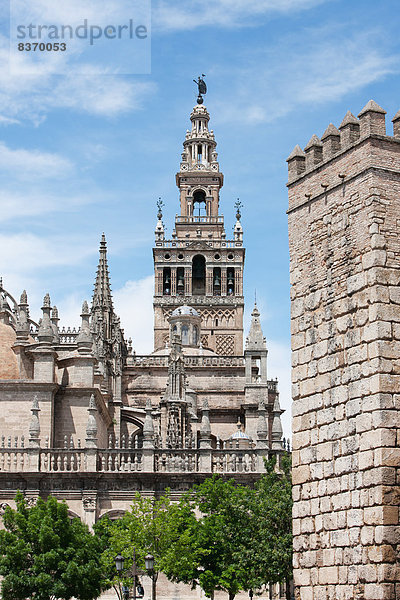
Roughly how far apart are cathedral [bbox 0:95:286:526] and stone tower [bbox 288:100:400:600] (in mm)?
25424

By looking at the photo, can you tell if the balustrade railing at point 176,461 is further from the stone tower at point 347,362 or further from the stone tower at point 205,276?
the stone tower at point 205,276

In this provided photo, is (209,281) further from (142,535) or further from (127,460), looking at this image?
(142,535)

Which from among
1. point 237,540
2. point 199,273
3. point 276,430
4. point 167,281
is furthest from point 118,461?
point 199,273

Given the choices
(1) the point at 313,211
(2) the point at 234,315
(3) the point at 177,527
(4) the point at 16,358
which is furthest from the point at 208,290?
(1) the point at 313,211

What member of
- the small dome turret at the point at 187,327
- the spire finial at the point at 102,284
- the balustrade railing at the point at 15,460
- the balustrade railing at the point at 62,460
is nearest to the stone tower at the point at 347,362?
the balustrade railing at the point at 62,460

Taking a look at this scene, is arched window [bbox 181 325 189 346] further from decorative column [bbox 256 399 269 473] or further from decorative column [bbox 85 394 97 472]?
decorative column [bbox 85 394 97 472]

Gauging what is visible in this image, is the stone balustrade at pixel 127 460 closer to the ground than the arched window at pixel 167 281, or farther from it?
closer to the ground

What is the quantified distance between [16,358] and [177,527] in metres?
14.2

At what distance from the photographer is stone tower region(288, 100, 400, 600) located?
17.1 metres

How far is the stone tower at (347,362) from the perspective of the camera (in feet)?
56.1

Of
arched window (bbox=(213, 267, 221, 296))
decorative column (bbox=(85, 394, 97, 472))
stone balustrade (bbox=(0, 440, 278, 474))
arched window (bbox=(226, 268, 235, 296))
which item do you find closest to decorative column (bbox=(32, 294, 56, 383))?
decorative column (bbox=(85, 394, 97, 472))

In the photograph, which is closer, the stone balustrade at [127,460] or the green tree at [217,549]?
the green tree at [217,549]

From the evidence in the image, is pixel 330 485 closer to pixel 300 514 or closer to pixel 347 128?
pixel 300 514

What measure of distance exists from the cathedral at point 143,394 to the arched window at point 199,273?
3.0 inches
